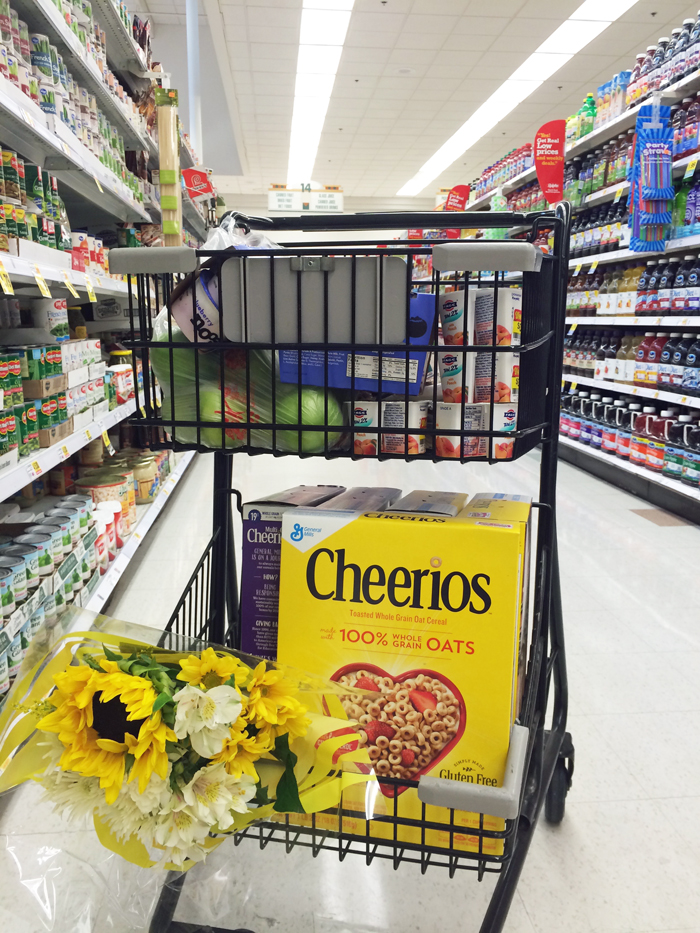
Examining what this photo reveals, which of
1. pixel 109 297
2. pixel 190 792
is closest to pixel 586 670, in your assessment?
pixel 190 792

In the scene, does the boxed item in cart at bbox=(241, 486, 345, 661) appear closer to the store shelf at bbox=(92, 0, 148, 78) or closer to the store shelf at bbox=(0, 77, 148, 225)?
the store shelf at bbox=(0, 77, 148, 225)

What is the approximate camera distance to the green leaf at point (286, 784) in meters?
0.68

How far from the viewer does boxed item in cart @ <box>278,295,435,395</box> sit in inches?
32.4

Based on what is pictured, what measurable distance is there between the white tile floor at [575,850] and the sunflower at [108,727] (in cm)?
10

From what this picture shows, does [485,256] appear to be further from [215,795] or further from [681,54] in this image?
[681,54]

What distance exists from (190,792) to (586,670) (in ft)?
5.51

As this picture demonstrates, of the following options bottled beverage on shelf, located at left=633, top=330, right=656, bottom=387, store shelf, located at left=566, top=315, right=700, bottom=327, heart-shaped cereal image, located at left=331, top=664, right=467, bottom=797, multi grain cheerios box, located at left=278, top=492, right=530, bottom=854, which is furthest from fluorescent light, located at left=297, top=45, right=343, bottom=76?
heart-shaped cereal image, located at left=331, top=664, right=467, bottom=797

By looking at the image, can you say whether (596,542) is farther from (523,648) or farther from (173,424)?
(173,424)

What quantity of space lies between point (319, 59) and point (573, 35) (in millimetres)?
2788

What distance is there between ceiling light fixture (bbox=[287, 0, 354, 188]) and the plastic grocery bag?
276 inches

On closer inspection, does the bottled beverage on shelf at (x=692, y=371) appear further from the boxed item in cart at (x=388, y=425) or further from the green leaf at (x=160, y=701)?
the green leaf at (x=160, y=701)

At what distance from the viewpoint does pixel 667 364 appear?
3947 millimetres

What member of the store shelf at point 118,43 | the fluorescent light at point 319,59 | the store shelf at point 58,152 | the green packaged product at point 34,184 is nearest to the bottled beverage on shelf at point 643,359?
the store shelf at point 58,152

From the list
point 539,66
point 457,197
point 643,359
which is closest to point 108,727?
point 643,359
